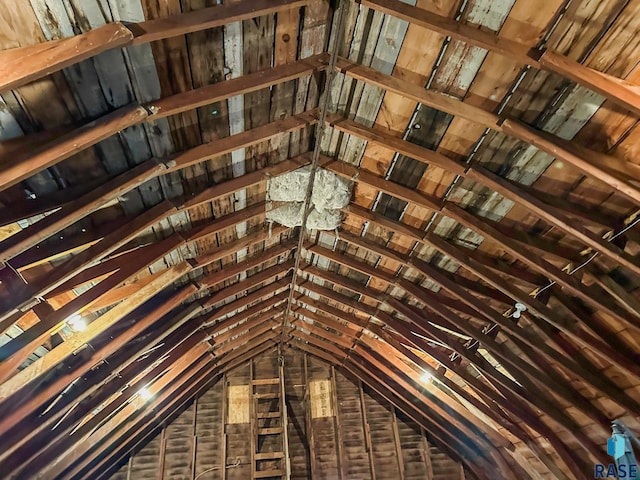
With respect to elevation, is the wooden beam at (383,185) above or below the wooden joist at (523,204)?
above

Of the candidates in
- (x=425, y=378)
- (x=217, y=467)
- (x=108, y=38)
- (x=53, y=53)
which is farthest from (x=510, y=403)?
(x=53, y=53)

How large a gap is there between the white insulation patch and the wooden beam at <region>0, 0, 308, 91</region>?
1.82 meters

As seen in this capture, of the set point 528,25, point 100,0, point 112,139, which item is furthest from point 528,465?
point 100,0

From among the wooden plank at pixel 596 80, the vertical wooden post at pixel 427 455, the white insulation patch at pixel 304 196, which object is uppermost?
the white insulation patch at pixel 304 196

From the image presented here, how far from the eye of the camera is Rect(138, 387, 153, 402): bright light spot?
22.9 ft

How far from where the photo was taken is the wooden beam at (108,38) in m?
2.07

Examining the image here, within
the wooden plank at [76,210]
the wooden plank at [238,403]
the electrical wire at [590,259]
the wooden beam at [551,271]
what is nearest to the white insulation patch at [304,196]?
the wooden beam at [551,271]

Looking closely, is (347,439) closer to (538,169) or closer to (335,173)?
(335,173)

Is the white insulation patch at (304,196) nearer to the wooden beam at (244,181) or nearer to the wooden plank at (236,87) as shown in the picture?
the wooden beam at (244,181)

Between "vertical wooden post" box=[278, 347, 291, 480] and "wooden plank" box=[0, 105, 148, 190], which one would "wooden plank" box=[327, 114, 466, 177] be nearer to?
"wooden plank" box=[0, 105, 148, 190]

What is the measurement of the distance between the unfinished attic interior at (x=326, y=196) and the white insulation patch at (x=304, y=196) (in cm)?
2

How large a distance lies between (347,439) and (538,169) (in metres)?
7.46

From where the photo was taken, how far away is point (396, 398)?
9219 millimetres

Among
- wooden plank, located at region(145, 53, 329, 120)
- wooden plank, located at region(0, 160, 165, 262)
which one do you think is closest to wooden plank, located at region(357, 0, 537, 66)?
wooden plank, located at region(145, 53, 329, 120)
